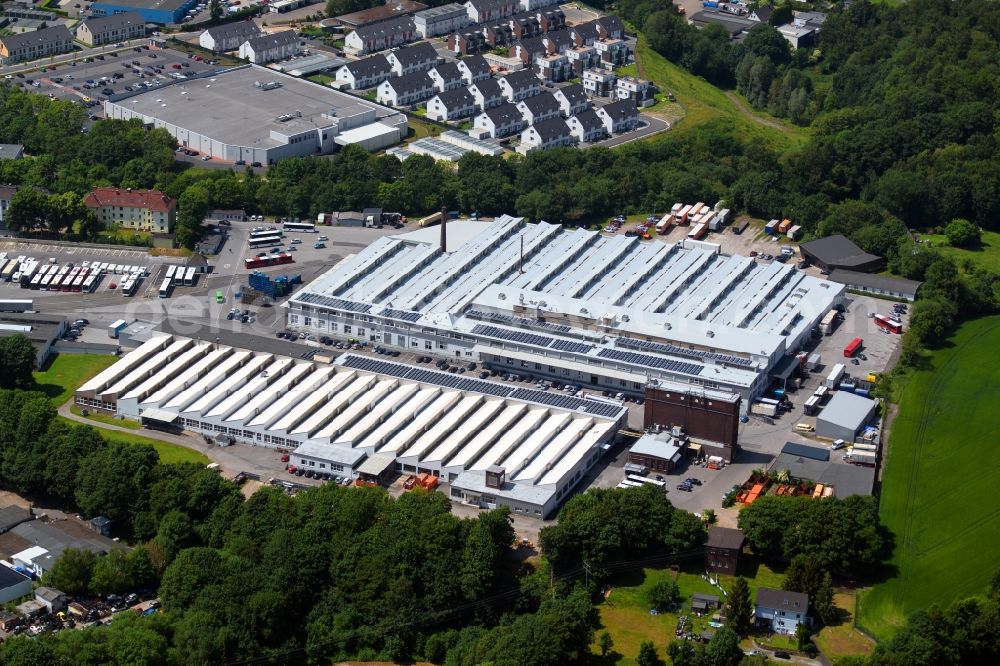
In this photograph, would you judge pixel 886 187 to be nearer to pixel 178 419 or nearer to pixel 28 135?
pixel 178 419

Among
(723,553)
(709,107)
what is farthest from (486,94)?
(723,553)

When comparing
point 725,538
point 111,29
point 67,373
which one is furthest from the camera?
point 111,29

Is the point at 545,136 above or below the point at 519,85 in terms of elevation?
below

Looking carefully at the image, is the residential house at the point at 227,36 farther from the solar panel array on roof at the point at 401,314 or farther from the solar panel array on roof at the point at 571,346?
the solar panel array on roof at the point at 571,346

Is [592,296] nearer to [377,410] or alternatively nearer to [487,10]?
[377,410]

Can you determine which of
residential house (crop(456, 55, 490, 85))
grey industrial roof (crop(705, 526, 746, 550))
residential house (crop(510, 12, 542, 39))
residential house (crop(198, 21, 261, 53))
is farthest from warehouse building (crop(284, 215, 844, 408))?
residential house (crop(510, 12, 542, 39))

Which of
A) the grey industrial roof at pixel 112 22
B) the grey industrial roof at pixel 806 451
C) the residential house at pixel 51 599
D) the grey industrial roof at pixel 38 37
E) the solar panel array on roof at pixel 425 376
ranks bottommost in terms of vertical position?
the residential house at pixel 51 599

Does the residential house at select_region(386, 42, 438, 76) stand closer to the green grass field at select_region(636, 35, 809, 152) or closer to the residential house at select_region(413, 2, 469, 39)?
the residential house at select_region(413, 2, 469, 39)

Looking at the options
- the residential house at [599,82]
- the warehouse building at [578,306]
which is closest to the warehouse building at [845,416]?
the warehouse building at [578,306]

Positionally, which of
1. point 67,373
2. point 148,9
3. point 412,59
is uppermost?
point 148,9
